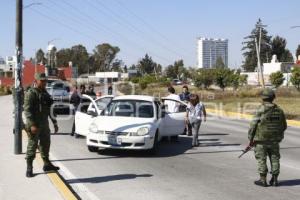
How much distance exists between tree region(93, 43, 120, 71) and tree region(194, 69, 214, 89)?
112 m

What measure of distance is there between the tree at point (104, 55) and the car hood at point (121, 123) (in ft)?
528

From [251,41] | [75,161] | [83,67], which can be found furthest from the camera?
[83,67]

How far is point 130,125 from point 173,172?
245 cm

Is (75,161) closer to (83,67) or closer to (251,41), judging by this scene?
(251,41)

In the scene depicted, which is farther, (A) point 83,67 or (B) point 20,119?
(A) point 83,67

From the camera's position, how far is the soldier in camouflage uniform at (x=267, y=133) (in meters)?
8.57

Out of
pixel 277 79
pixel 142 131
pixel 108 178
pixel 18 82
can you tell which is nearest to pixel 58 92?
pixel 142 131

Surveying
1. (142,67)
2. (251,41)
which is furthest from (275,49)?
(142,67)

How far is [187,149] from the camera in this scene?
14.0 metres

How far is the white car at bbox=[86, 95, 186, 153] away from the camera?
12.0m

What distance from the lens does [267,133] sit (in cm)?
855

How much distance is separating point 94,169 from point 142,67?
496 feet

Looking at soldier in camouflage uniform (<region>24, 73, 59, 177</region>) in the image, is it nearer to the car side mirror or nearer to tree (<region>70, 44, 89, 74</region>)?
the car side mirror

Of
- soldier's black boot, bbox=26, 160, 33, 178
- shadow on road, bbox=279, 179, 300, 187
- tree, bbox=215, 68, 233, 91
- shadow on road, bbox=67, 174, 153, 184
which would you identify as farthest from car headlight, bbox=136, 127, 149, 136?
tree, bbox=215, 68, 233, 91
